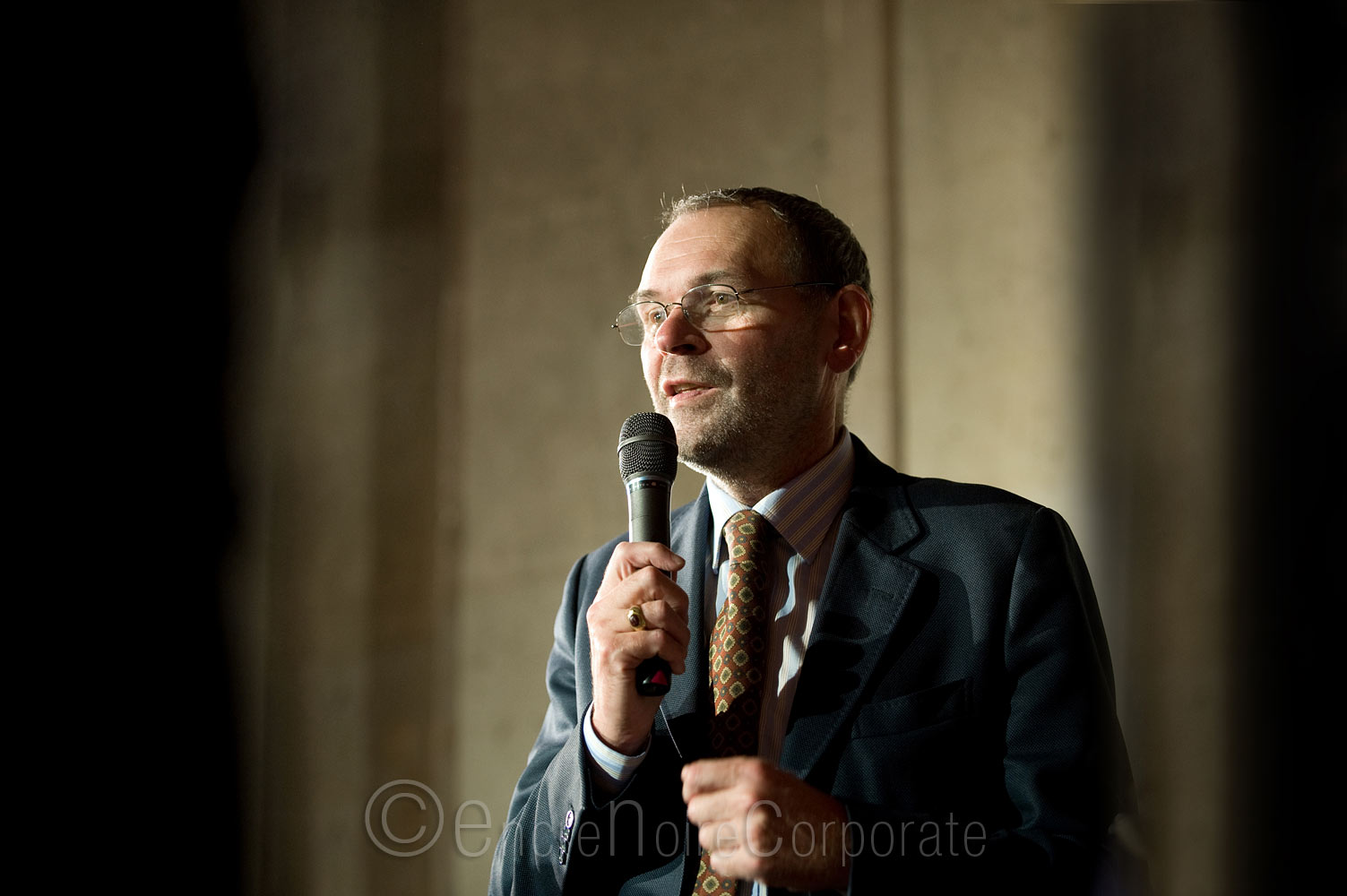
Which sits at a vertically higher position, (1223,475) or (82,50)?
(82,50)

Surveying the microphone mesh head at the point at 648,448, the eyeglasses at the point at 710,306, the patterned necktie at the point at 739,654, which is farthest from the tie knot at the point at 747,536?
the eyeglasses at the point at 710,306

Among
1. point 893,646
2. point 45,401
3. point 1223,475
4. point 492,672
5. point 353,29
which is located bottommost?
point 492,672

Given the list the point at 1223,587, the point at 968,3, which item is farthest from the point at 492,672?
the point at 968,3

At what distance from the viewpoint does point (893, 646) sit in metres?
1.67

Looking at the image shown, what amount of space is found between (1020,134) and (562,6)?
1.42 meters

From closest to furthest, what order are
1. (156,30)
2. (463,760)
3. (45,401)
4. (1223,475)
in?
1. (1223,475)
2. (45,401)
3. (156,30)
4. (463,760)

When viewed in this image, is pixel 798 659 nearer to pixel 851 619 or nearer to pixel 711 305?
pixel 851 619

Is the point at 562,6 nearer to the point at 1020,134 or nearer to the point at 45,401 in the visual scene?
the point at 1020,134

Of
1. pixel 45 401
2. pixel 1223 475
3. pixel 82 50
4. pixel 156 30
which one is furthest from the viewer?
pixel 156 30

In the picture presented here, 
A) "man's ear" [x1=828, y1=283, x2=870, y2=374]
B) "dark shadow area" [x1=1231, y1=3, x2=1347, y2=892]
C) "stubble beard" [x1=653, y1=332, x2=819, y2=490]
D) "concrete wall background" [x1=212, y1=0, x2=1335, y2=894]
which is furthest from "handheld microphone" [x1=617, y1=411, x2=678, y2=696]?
"concrete wall background" [x1=212, y1=0, x2=1335, y2=894]

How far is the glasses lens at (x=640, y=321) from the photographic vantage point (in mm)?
1971

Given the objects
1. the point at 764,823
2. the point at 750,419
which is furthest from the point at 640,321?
the point at 764,823

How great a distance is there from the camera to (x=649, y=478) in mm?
1564

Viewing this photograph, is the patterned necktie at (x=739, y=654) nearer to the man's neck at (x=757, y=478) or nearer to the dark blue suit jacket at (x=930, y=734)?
the dark blue suit jacket at (x=930, y=734)
